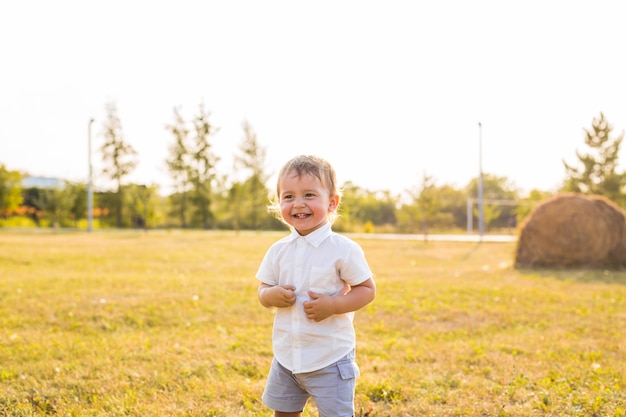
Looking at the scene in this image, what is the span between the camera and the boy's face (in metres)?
2.76

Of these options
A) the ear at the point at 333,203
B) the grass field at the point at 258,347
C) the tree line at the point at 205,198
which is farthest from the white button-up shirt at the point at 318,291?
the tree line at the point at 205,198

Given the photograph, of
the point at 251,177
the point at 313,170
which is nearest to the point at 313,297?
the point at 313,170

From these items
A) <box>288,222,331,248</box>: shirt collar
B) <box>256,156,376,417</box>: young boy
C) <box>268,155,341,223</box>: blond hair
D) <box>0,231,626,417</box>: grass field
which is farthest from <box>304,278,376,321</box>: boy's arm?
<box>0,231,626,417</box>: grass field

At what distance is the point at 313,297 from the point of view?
8.74 feet

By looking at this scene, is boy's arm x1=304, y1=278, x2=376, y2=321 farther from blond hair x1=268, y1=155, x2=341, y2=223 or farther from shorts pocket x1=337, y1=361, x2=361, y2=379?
blond hair x1=268, y1=155, x2=341, y2=223

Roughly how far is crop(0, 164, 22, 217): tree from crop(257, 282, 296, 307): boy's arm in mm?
33931

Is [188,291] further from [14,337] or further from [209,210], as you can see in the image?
[209,210]

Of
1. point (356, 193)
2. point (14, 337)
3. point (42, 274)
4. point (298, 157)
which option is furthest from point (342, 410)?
point (356, 193)

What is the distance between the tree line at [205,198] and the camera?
34.6m

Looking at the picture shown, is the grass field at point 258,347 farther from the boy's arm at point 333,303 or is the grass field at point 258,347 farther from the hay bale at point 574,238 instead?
the hay bale at point 574,238

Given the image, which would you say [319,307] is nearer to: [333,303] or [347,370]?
[333,303]

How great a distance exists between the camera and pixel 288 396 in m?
2.85

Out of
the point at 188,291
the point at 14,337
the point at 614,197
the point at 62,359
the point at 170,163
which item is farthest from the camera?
the point at 170,163

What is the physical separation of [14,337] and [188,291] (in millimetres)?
3183
